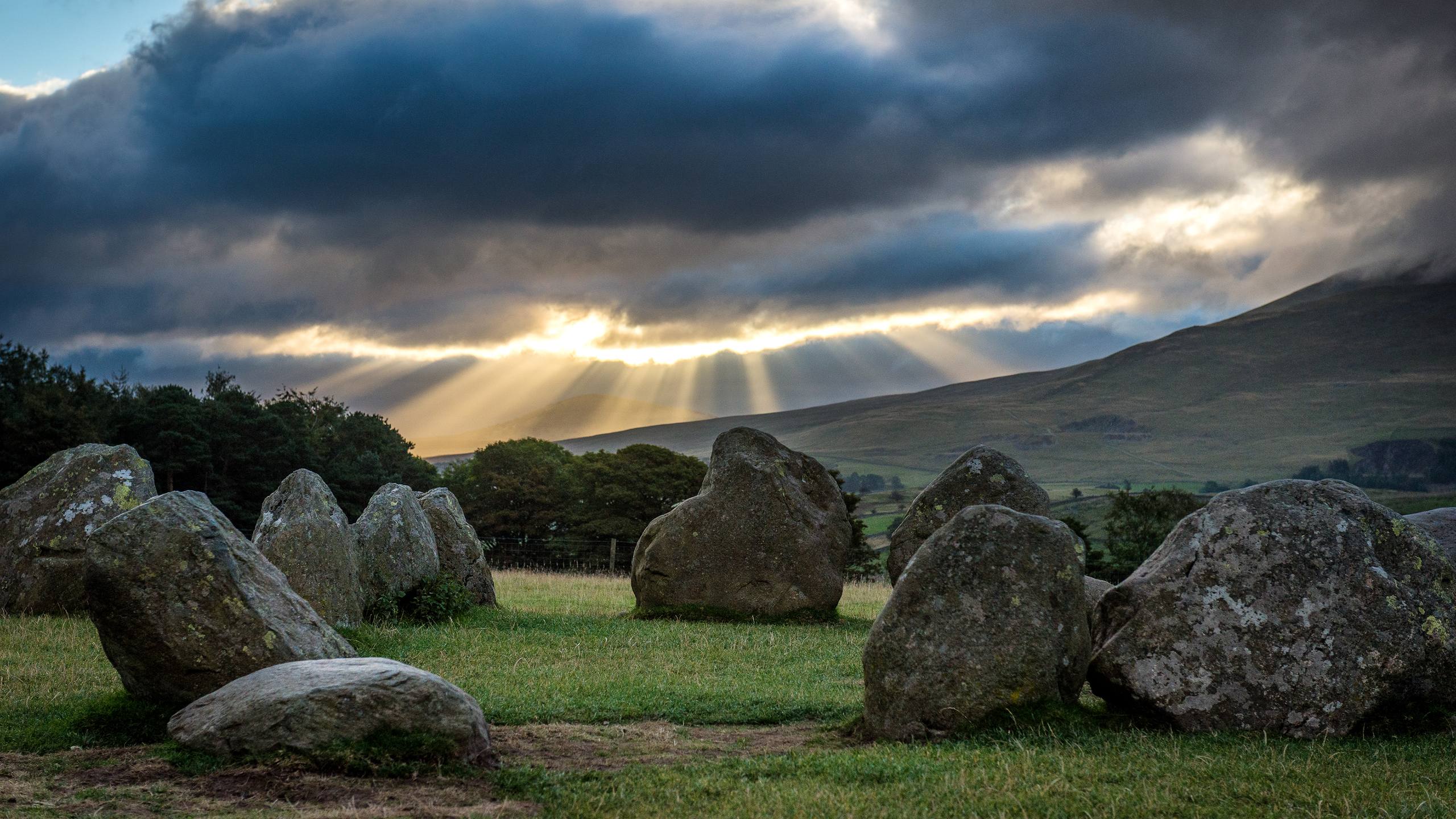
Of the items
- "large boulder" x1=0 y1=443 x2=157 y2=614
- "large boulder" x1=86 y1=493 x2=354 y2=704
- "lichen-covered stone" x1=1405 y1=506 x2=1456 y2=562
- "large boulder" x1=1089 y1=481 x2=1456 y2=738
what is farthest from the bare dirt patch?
"large boulder" x1=0 y1=443 x2=157 y2=614

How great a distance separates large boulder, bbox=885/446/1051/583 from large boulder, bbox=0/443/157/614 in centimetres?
1500

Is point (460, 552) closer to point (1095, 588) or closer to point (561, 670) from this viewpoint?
point (561, 670)

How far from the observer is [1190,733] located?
11.2 meters

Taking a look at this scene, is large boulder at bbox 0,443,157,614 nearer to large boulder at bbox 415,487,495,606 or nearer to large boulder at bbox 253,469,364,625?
large boulder at bbox 253,469,364,625

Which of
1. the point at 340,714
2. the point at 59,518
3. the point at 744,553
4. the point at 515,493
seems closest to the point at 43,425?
the point at 515,493

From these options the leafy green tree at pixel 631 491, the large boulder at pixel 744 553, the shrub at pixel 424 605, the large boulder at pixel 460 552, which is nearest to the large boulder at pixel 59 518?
the shrub at pixel 424 605

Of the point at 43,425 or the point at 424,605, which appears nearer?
the point at 424,605

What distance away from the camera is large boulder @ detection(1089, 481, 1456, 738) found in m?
11.2

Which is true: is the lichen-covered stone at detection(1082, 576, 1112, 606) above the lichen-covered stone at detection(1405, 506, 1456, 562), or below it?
below

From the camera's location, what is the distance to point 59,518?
67.1 ft

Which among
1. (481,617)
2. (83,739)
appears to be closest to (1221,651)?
(83,739)

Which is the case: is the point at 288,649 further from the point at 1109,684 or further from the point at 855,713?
the point at 1109,684

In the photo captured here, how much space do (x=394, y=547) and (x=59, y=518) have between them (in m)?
6.13

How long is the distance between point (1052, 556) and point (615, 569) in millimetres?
32311
